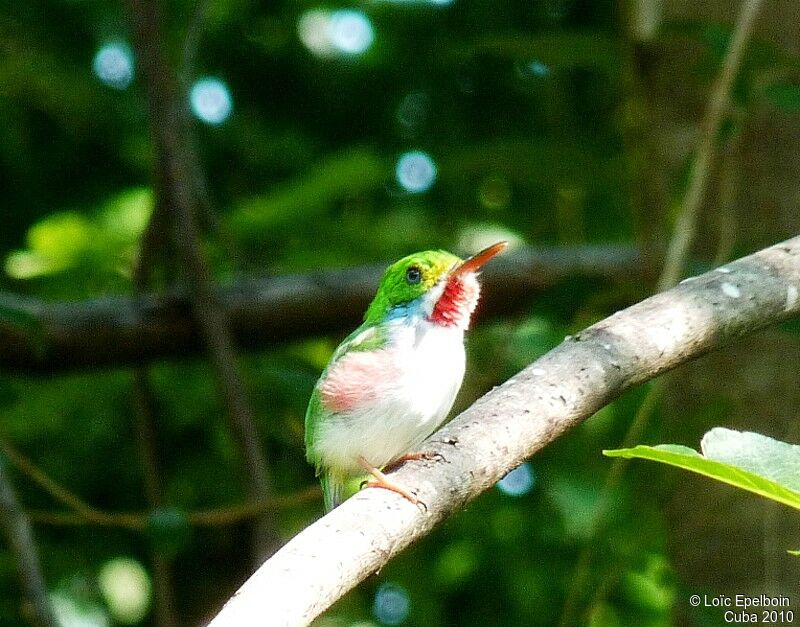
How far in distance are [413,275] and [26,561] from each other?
1380 millimetres

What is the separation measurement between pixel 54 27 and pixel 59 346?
1520 mm

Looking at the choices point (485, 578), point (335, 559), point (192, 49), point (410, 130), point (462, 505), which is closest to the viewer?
point (335, 559)

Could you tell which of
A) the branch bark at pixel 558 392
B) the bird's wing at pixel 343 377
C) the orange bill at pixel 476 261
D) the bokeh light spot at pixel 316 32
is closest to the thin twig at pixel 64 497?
the bird's wing at pixel 343 377

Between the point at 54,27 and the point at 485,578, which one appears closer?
the point at 485,578

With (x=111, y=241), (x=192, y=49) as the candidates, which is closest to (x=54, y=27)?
(x=192, y=49)

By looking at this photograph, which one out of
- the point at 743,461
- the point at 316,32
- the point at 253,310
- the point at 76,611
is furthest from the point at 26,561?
the point at 316,32

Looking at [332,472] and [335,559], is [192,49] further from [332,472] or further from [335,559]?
[335,559]

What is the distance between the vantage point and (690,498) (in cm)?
374

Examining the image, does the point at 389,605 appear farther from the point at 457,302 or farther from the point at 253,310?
the point at 457,302

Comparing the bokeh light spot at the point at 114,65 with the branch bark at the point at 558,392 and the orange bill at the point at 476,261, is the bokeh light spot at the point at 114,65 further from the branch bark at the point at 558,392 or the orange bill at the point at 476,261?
the branch bark at the point at 558,392

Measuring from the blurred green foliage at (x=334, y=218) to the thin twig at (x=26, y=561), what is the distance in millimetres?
340

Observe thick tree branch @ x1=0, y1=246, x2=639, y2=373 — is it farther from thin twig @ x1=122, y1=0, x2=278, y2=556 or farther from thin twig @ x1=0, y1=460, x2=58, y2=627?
thin twig @ x1=0, y1=460, x2=58, y2=627

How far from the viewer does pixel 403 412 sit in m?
2.67

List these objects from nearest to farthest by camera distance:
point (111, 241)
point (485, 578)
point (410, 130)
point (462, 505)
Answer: point (462, 505)
point (111, 241)
point (485, 578)
point (410, 130)
